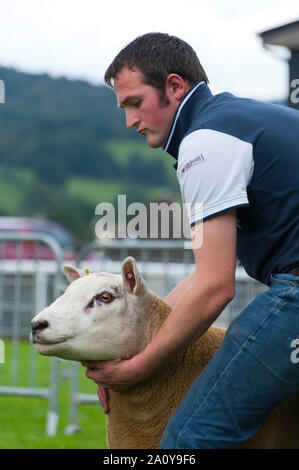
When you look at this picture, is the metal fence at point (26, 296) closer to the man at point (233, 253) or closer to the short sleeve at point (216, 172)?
the man at point (233, 253)

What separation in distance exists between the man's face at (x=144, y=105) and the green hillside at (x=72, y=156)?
62.5 metres

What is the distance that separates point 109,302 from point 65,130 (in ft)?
284

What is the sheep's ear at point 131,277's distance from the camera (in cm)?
294

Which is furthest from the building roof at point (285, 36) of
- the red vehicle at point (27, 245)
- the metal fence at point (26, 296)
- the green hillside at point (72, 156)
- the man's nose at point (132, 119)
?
the green hillside at point (72, 156)

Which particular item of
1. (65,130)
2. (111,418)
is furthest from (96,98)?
(111,418)

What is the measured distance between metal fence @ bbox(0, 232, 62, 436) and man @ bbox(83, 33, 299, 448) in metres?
3.96

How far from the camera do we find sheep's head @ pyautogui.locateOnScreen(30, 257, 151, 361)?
2.73m

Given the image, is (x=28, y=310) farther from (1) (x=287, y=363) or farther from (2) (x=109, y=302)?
(1) (x=287, y=363)

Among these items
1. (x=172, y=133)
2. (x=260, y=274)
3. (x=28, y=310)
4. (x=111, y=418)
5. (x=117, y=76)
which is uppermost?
(x=117, y=76)

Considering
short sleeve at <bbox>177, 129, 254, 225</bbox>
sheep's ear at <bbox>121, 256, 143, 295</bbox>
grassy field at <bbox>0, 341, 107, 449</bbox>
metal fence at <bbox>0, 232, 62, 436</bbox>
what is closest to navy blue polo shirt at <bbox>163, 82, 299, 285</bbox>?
short sleeve at <bbox>177, 129, 254, 225</bbox>

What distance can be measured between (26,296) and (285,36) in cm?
519

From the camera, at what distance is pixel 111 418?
3133 millimetres

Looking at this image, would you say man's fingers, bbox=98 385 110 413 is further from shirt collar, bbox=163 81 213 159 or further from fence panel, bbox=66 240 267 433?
fence panel, bbox=66 240 267 433
